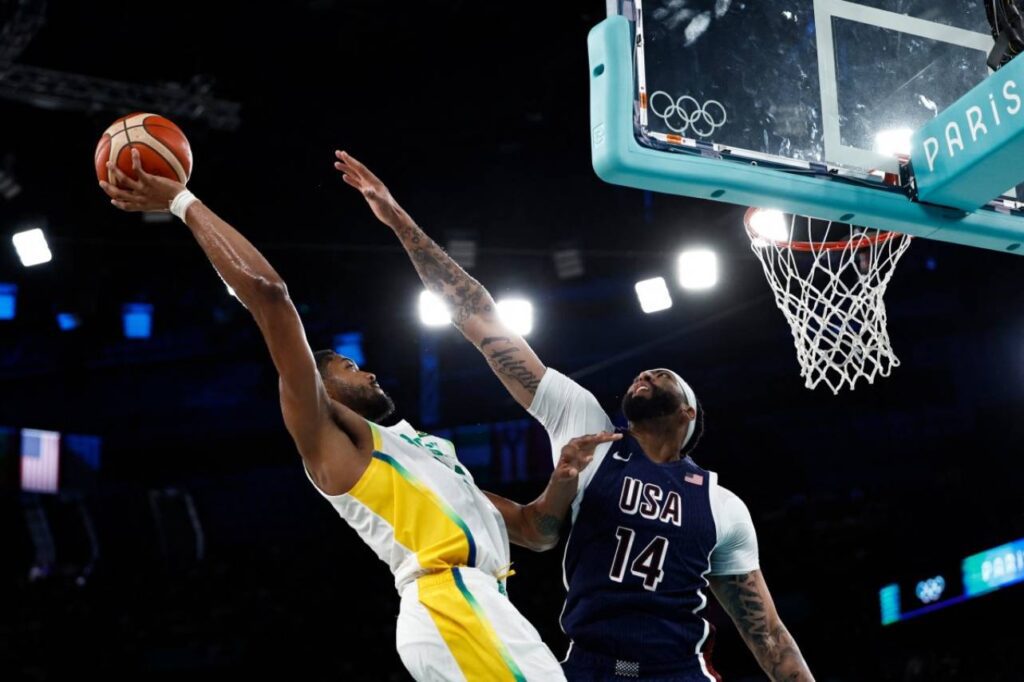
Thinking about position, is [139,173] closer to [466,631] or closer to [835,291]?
[466,631]

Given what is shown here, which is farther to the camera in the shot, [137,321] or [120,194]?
[137,321]

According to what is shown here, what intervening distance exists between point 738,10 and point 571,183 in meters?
8.03

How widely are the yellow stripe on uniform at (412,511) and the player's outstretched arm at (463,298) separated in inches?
28.7

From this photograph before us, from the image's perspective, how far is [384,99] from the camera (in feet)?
33.9

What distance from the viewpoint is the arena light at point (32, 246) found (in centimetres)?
888

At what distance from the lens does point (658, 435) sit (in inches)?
149

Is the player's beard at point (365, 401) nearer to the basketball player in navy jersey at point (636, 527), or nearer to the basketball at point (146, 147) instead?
the basketball player in navy jersey at point (636, 527)

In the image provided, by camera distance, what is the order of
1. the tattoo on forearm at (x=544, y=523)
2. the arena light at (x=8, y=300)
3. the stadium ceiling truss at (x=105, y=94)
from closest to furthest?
the tattoo on forearm at (x=544, y=523) < the stadium ceiling truss at (x=105, y=94) < the arena light at (x=8, y=300)

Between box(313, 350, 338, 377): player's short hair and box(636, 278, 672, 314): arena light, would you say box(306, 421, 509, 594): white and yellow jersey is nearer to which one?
box(313, 350, 338, 377): player's short hair

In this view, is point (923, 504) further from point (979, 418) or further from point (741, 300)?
point (741, 300)


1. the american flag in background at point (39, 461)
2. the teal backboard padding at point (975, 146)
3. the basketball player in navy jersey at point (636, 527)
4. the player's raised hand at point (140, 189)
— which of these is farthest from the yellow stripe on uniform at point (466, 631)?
the american flag in background at point (39, 461)

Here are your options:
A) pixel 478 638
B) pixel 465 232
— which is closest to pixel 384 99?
pixel 465 232

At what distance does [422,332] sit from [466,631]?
32.1ft

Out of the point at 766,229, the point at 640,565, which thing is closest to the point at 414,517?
the point at 640,565
